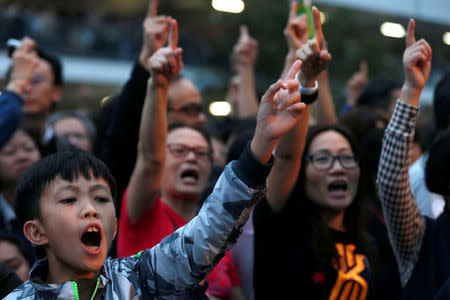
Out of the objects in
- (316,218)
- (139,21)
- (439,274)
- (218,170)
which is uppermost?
(139,21)

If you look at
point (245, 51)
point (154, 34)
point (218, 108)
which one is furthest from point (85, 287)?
point (218, 108)

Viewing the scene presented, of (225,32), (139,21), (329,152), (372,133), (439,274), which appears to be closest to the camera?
(439,274)

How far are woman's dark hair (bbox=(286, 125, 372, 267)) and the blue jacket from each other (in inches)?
36.9

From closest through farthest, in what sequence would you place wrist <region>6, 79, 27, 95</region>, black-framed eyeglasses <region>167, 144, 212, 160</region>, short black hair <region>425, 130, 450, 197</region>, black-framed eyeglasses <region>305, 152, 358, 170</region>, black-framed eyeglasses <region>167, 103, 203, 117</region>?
1. short black hair <region>425, 130, 450, 197</region>
2. black-framed eyeglasses <region>305, 152, 358, 170</region>
3. black-framed eyeglasses <region>167, 144, 212, 160</region>
4. wrist <region>6, 79, 27, 95</region>
5. black-framed eyeglasses <region>167, 103, 203, 117</region>

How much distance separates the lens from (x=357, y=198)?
331cm

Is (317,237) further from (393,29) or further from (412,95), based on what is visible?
(393,29)

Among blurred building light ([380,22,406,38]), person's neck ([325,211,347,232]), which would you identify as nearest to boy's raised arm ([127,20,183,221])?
person's neck ([325,211,347,232])

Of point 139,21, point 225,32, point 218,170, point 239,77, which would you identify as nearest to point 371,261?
point 218,170

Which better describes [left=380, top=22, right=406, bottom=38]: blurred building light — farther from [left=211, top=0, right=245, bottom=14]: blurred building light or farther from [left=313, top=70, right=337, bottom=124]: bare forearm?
[left=313, top=70, right=337, bottom=124]: bare forearm

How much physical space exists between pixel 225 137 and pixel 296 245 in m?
2.17

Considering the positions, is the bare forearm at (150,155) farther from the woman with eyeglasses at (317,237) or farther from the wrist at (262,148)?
the wrist at (262,148)

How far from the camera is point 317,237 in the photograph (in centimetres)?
296

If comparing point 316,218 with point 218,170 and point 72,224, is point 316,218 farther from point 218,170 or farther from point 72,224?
point 72,224

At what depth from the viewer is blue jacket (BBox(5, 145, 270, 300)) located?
189cm
